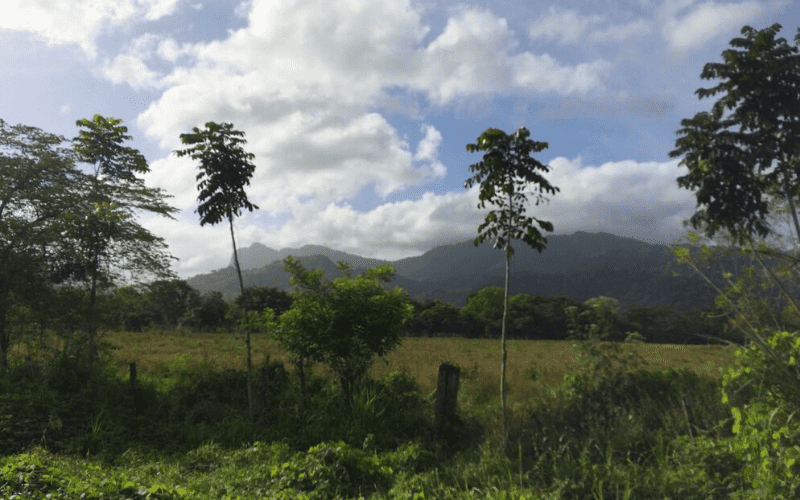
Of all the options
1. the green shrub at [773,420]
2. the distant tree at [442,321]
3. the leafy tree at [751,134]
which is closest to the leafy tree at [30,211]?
the green shrub at [773,420]

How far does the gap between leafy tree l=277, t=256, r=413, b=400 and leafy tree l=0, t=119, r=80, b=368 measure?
23.2 ft

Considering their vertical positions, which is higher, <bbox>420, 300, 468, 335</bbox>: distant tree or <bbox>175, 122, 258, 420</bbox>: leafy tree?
<bbox>175, 122, 258, 420</bbox>: leafy tree

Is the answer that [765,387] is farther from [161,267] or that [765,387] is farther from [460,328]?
[460,328]

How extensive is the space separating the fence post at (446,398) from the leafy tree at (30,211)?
1039 cm

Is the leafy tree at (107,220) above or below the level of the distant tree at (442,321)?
above

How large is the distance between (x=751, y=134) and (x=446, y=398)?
15332 millimetres

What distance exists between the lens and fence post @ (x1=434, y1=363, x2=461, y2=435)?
8359 millimetres

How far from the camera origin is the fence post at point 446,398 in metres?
8.36

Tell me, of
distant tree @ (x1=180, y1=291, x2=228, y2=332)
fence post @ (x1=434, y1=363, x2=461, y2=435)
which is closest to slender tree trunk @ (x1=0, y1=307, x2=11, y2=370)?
fence post @ (x1=434, y1=363, x2=461, y2=435)

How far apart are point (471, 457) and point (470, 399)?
327 centimetres

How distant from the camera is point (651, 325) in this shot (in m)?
46.2

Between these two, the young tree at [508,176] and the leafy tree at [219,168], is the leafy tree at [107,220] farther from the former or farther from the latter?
the young tree at [508,176]

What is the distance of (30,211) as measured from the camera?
42.7 ft

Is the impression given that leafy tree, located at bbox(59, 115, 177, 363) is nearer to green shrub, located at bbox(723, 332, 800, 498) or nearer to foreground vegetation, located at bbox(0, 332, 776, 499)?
foreground vegetation, located at bbox(0, 332, 776, 499)
